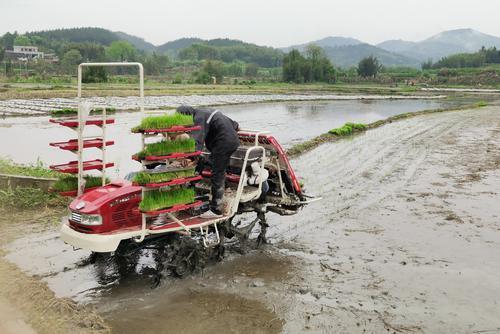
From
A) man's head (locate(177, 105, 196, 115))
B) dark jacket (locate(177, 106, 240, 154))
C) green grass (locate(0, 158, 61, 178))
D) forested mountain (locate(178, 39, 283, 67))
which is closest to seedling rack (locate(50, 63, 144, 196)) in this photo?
man's head (locate(177, 105, 196, 115))

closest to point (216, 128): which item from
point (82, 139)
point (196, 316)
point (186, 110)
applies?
point (186, 110)

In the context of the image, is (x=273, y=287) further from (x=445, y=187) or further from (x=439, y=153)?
(x=439, y=153)

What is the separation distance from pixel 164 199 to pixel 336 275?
9.40 ft

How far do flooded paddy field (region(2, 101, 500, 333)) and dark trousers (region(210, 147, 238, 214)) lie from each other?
1004 mm

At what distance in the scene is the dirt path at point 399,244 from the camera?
593 cm

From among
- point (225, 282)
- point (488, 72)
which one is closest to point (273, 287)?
point (225, 282)

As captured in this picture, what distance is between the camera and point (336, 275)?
7047 millimetres

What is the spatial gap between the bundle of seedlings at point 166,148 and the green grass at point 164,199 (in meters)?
0.45

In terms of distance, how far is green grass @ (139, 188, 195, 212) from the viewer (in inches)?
222

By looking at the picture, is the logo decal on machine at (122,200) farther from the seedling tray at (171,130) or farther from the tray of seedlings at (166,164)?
the seedling tray at (171,130)

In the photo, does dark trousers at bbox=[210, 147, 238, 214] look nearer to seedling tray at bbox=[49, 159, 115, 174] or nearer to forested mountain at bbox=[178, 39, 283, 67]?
seedling tray at bbox=[49, 159, 115, 174]

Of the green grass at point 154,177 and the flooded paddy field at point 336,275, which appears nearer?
the green grass at point 154,177

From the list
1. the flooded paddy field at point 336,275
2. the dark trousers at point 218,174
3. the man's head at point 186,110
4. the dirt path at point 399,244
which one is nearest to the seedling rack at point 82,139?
the man's head at point 186,110

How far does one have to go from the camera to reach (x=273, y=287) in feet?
21.5
